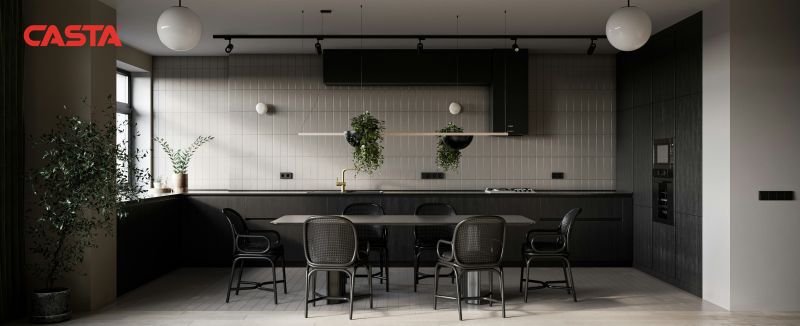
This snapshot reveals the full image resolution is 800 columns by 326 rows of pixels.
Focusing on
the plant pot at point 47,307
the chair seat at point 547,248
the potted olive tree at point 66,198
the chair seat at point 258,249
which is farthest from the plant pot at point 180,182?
the chair seat at point 547,248

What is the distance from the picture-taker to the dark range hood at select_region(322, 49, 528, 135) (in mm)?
7762

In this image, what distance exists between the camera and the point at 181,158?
8008 mm

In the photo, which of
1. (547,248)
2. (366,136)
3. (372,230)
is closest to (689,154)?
(547,248)

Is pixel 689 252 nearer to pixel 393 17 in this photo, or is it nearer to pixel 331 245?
pixel 331 245

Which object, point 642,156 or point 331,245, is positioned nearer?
point 331,245

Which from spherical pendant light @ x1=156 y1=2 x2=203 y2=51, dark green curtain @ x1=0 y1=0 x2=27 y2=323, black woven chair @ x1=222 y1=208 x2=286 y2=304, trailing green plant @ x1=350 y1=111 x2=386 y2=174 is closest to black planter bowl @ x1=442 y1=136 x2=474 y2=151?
trailing green plant @ x1=350 y1=111 x2=386 y2=174

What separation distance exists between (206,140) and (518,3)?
14.2 feet

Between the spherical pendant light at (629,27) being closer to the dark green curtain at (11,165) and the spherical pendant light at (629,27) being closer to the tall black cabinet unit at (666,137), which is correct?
the tall black cabinet unit at (666,137)

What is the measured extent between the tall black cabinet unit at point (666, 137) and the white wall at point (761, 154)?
46cm

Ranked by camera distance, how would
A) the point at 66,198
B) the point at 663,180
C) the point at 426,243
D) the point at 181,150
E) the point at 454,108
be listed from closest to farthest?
the point at 66,198
the point at 426,243
the point at 663,180
the point at 454,108
the point at 181,150

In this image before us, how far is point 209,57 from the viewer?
322 inches

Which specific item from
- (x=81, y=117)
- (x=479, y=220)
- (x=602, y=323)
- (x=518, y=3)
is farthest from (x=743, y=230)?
(x=81, y=117)

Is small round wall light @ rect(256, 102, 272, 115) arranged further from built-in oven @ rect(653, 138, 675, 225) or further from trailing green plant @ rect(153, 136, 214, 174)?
built-in oven @ rect(653, 138, 675, 225)

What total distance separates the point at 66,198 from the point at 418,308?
2861 millimetres
